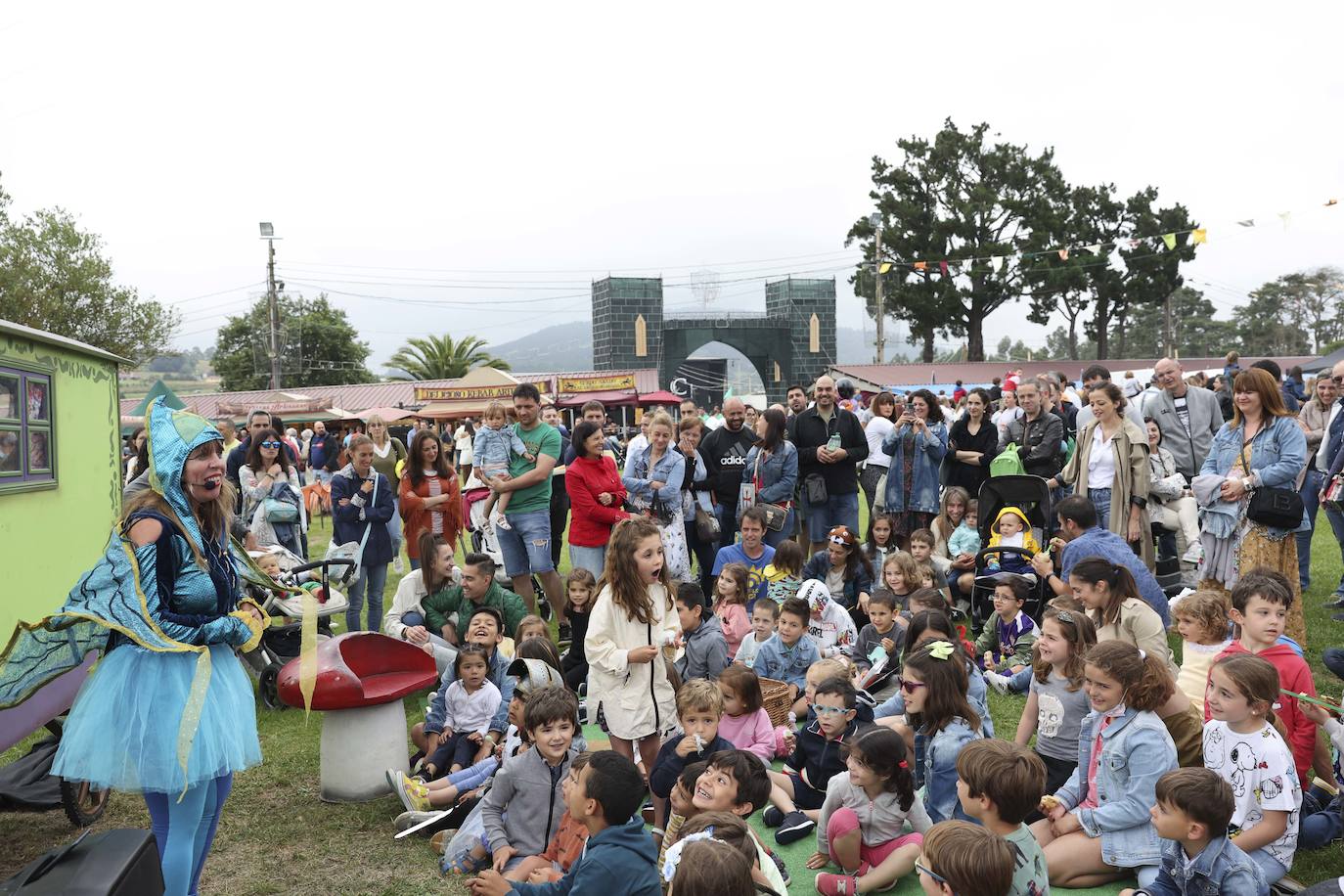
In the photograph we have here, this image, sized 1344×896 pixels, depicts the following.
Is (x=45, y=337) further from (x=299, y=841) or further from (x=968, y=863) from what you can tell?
(x=968, y=863)

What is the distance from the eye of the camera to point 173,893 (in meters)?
3.40

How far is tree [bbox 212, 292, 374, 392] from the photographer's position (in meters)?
58.1

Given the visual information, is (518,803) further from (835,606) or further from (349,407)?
(349,407)

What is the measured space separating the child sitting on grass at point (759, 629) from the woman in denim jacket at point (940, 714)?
6.09 ft

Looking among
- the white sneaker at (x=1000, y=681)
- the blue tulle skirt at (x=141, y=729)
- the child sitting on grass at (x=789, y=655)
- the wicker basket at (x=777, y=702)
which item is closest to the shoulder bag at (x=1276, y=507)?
the white sneaker at (x=1000, y=681)

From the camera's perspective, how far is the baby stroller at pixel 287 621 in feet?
22.1

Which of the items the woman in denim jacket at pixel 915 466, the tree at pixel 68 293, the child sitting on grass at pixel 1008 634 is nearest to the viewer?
the child sitting on grass at pixel 1008 634

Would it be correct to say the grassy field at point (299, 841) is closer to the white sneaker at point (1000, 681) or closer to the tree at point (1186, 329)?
the white sneaker at point (1000, 681)

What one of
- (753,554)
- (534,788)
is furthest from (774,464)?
(534,788)

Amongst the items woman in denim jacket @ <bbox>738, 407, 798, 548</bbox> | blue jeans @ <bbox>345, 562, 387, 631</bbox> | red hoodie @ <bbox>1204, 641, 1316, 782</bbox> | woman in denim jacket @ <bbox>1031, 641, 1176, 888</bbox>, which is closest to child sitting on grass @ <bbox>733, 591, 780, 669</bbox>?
woman in denim jacket @ <bbox>738, 407, 798, 548</bbox>

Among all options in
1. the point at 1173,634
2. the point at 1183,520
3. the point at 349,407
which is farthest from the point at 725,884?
the point at 349,407

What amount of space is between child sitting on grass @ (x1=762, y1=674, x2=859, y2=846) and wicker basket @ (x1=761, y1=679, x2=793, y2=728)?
2.27ft

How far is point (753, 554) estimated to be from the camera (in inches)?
304

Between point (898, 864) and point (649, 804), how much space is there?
1.44 meters
